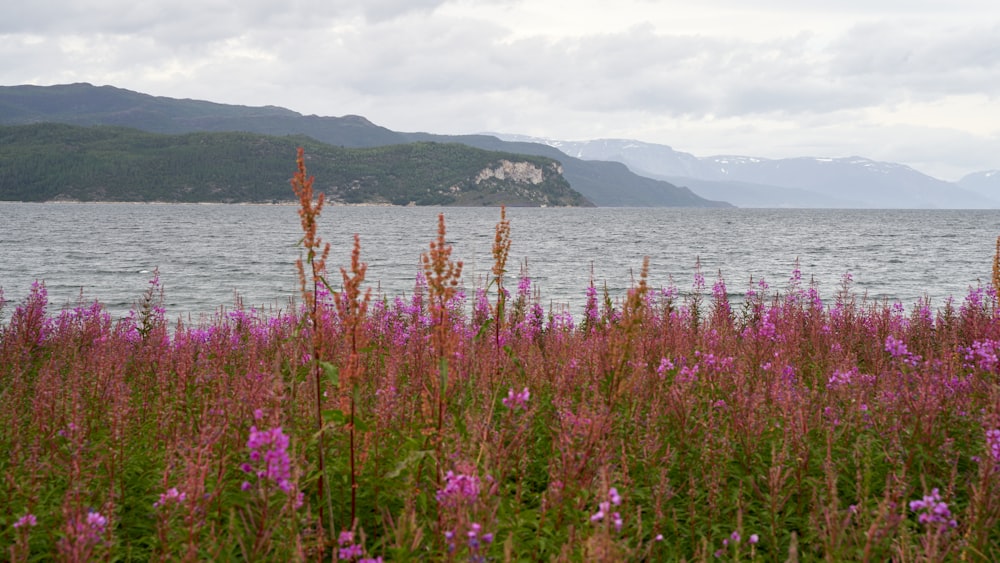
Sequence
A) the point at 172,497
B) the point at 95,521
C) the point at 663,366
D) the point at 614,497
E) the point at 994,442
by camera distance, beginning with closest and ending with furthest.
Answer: the point at 614,497 < the point at 95,521 < the point at 172,497 < the point at 994,442 < the point at 663,366

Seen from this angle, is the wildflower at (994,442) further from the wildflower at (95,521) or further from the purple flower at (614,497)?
the wildflower at (95,521)

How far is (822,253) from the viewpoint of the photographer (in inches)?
2274

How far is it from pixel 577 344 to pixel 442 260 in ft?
13.6

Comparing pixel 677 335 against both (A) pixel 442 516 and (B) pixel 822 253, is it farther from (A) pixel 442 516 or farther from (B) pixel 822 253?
(B) pixel 822 253

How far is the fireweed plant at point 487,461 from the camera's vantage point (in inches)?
120

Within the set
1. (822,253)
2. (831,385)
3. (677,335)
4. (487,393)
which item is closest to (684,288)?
(677,335)

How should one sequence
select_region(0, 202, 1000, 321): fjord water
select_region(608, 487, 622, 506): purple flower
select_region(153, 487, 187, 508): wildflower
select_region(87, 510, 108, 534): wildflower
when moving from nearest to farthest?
select_region(608, 487, 622, 506): purple flower, select_region(87, 510, 108, 534): wildflower, select_region(153, 487, 187, 508): wildflower, select_region(0, 202, 1000, 321): fjord water

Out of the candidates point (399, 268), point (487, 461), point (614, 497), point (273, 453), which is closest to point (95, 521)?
point (273, 453)

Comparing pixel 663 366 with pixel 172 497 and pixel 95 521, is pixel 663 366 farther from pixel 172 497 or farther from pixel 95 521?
pixel 95 521

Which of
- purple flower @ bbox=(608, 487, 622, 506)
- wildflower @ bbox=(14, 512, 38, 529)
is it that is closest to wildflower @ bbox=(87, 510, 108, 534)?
wildflower @ bbox=(14, 512, 38, 529)

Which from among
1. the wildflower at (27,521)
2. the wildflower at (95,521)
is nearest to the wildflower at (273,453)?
the wildflower at (95,521)

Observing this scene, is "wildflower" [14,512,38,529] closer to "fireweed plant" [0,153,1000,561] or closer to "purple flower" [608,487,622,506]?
"fireweed plant" [0,153,1000,561]

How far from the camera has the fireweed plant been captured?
10.0 feet

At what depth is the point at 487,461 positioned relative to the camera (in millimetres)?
3537
